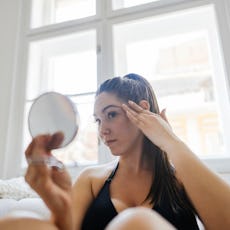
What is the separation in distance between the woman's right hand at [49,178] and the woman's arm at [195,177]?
324 millimetres

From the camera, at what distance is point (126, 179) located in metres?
0.79

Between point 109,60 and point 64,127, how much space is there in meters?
1.08

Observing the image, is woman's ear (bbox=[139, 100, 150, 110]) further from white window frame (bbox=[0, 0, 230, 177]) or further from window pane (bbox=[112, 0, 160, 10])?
window pane (bbox=[112, 0, 160, 10])

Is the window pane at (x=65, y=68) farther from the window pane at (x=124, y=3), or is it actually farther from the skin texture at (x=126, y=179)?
the skin texture at (x=126, y=179)

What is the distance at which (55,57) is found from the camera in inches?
71.8

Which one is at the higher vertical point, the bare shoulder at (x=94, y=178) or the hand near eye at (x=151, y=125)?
the hand near eye at (x=151, y=125)

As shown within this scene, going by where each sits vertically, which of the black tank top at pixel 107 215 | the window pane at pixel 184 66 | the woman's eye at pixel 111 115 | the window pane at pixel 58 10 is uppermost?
the window pane at pixel 58 10

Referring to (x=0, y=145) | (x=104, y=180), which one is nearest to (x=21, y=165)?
(x=0, y=145)

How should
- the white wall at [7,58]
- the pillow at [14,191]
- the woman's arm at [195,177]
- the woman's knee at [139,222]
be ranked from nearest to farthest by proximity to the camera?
the woman's knee at [139,222] → the woman's arm at [195,177] → the pillow at [14,191] → the white wall at [7,58]

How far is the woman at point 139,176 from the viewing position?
2.11 ft

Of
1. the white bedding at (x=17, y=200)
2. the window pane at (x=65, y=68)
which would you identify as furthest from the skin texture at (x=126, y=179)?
the window pane at (x=65, y=68)

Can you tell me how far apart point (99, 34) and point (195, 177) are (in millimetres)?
1199

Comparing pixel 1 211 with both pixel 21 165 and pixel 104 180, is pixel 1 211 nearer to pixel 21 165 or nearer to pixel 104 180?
pixel 104 180

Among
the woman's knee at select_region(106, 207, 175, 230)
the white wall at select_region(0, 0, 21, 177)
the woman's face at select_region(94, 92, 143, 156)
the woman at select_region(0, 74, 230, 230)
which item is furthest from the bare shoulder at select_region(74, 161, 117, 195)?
the white wall at select_region(0, 0, 21, 177)
